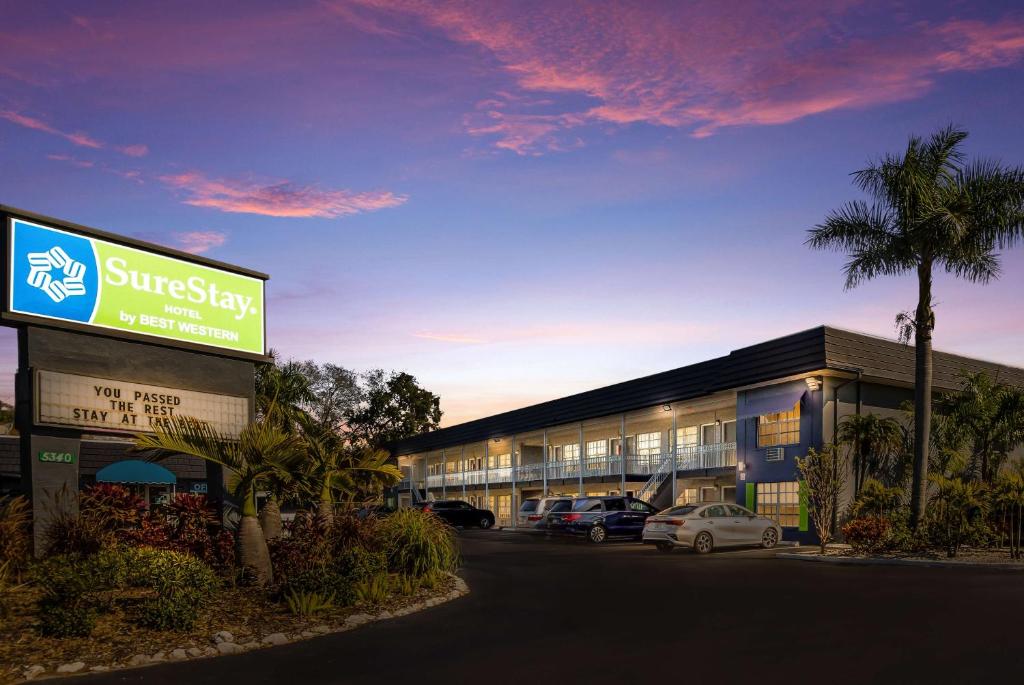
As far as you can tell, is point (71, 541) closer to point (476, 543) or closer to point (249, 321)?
point (249, 321)

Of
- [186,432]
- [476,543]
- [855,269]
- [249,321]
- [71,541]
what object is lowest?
[476,543]

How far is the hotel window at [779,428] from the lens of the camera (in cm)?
3141

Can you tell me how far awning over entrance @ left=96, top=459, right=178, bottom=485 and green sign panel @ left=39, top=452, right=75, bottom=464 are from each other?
56.8ft

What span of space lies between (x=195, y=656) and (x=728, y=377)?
25670mm

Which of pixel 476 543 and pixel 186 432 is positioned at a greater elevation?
pixel 186 432

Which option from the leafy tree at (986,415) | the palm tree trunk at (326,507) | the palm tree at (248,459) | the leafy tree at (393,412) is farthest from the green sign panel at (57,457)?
the leafy tree at (393,412)

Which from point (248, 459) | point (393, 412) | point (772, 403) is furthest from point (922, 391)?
point (393, 412)

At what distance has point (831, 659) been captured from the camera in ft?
30.3

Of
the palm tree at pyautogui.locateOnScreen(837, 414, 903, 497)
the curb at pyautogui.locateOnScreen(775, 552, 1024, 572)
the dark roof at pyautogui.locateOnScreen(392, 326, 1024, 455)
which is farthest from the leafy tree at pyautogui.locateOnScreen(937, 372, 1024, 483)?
the curb at pyautogui.locateOnScreen(775, 552, 1024, 572)

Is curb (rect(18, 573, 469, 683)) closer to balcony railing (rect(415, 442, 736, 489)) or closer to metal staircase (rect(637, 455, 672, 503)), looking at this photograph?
balcony railing (rect(415, 442, 736, 489))

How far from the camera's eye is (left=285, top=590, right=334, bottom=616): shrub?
12.4m

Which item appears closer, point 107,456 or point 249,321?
point 249,321

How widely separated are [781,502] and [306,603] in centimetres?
2277

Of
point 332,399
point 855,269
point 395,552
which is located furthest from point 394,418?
point 395,552
